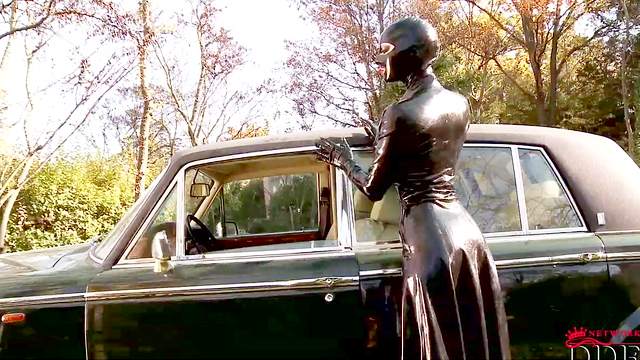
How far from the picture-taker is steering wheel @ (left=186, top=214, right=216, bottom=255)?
314cm

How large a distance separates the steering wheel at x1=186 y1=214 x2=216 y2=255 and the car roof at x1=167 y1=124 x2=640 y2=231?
0.44 metres

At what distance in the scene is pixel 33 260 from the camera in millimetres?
3410

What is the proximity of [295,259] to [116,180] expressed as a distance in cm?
905

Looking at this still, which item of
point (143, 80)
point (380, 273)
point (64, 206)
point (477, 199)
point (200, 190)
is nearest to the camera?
point (380, 273)

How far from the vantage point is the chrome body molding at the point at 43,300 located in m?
2.60

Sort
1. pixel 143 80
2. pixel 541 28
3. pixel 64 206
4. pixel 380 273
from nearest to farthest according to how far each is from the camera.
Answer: pixel 380 273 < pixel 64 206 < pixel 143 80 < pixel 541 28

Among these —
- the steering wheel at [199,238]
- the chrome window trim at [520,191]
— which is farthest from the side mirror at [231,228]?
the chrome window trim at [520,191]

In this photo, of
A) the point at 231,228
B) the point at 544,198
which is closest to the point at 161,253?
the point at 231,228

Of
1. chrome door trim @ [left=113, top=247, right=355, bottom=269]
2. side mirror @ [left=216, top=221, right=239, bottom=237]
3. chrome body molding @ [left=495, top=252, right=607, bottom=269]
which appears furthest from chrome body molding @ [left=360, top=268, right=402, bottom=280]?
side mirror @ [left=216, top=221, right=239, bottom=237]

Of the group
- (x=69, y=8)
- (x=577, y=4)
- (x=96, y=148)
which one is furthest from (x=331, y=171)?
(x=577, y=4)

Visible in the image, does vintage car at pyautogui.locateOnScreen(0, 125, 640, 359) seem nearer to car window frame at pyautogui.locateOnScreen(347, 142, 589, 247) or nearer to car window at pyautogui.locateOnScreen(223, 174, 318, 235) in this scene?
car window frame at pyautogui.locateOnScreen(347, 142, 589, 247)

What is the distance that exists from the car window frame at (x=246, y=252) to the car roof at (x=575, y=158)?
0.03 meters
